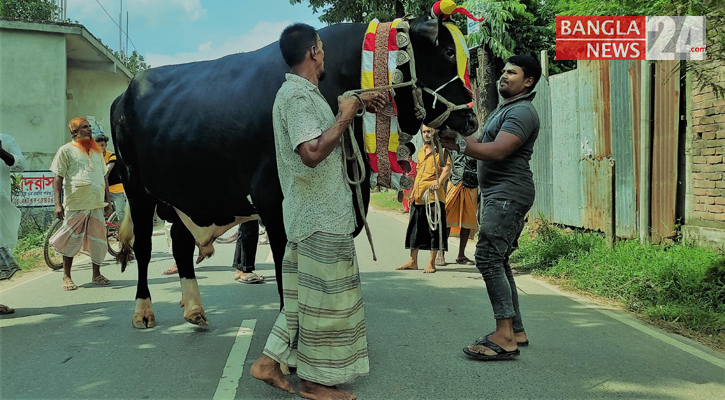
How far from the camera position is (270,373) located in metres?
3.11

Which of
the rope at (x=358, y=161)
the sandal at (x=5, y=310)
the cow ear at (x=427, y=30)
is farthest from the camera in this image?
the sandal at (x=5, y=310)

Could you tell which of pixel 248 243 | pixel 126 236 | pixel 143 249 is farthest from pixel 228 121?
pixel 248 243

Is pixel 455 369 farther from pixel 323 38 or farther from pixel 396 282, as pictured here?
pixel 396 282

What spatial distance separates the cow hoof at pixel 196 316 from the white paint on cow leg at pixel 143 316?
1.26 feet

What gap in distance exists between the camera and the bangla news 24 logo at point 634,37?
15.1ft

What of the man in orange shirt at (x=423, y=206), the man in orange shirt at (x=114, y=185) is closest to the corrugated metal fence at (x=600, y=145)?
the man in orange shirt at (x=423, y=206)

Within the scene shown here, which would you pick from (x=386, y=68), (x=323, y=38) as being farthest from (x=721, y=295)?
(x=323, y=38)

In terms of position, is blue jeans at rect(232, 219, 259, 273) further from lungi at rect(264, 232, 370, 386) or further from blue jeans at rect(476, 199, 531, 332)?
lungi at rect(264, 232, 370, 386)

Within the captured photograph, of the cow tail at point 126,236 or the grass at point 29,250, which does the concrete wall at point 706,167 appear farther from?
the grass at point 29,250

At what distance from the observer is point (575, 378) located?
347 cm

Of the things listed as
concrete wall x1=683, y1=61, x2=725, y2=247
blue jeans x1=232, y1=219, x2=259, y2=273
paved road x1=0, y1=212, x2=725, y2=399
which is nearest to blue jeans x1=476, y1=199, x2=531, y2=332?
paved road x1=0, y1=212, x2=725, y2=399

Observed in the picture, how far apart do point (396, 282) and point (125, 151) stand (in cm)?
325

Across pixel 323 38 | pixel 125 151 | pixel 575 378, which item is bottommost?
pixel 575 378

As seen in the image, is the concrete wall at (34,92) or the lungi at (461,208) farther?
the concrete wall at (34,92)
